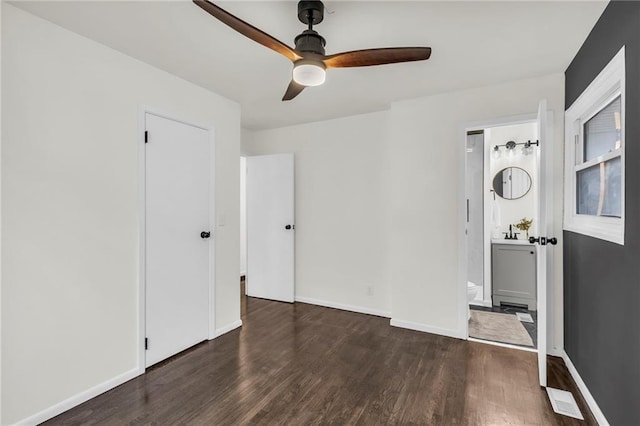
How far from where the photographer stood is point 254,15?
1871 mm

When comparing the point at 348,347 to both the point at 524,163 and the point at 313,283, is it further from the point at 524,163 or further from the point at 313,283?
the point at 524,163

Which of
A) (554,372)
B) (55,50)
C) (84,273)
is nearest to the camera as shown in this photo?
(55,50)

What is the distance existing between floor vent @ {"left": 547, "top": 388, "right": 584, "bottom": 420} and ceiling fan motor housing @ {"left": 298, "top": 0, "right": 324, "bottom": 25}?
9.00ft

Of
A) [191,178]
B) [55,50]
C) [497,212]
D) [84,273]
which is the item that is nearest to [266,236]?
[191,178]

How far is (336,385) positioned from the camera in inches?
89.7

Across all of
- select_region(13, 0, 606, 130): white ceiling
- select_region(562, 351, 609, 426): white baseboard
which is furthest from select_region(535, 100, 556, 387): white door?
select_region(13, 0, 606, 130): white ceiling

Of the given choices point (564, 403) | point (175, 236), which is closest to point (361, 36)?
point (175, 236)

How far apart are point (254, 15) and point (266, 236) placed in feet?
9.90

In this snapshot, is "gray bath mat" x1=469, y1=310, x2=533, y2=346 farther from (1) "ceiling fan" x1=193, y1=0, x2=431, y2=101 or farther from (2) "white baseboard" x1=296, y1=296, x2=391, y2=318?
(1) "ceiling fan" x1=193, y1=0, x2=431, y2=101

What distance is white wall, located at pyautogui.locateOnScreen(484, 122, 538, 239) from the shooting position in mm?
4238

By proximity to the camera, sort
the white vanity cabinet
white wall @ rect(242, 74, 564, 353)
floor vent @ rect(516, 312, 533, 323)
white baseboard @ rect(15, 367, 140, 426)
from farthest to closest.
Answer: the white vanity cabinet
floor vent @ rect(516, 312, 533, 323)
white wall @ rect(242, 74, 564, 353)
white baseboard @ rect(15, 367, 140, 426)

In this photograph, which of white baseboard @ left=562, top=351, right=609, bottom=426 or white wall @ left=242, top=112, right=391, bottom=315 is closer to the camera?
white baseboard @ left=562, top=351, right=609, bottom=426

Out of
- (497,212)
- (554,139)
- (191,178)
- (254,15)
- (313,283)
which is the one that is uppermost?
(254,15)

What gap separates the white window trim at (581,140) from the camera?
5.42ft
